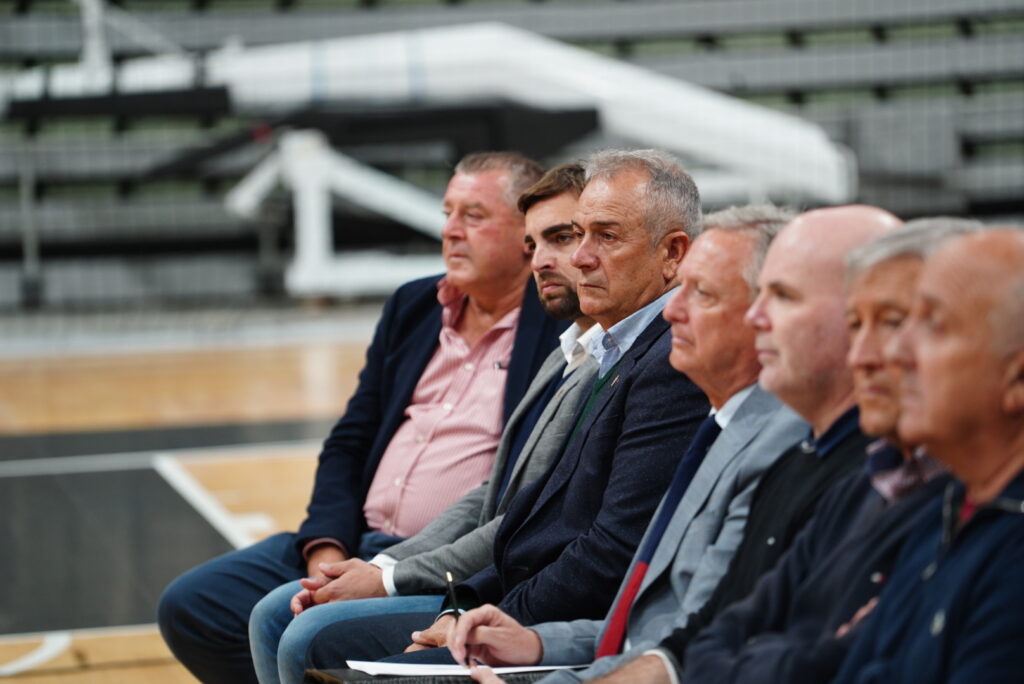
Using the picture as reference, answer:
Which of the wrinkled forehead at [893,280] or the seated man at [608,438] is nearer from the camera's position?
the wrinkled forehead at [893,280]

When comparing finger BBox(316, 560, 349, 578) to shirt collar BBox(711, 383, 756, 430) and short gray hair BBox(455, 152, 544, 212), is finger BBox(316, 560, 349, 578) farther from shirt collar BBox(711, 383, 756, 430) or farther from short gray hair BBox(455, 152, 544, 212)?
shirt collar BBox(711, 383, 756, 430)

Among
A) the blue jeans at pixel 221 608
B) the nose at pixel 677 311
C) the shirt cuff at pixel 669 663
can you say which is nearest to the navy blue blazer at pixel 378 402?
the blue jeans at pixel 221 608

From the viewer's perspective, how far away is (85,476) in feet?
25.7

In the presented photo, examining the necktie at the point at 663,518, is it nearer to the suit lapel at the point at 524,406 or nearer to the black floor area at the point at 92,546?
the suit lapel at the point at 524,406

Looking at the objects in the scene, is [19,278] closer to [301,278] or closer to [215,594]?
[301,278]

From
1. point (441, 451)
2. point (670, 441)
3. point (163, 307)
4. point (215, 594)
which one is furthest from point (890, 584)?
point (163, 307)

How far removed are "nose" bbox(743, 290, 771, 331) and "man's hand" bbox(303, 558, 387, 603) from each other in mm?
1409

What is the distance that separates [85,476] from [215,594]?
461cm

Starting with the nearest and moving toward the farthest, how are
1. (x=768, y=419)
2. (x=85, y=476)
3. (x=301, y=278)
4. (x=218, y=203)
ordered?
1. (x=768, y=419)
2. (x=85, y=476)
3. (x=301, y=278)
4. (x=218, y=203)

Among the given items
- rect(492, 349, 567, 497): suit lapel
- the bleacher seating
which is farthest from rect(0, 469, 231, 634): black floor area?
the bleacher seating

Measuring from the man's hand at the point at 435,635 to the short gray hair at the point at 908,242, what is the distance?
1.21 metres

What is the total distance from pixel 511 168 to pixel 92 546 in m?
3.48

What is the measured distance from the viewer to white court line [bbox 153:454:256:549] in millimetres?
6162

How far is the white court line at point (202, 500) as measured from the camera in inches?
243
